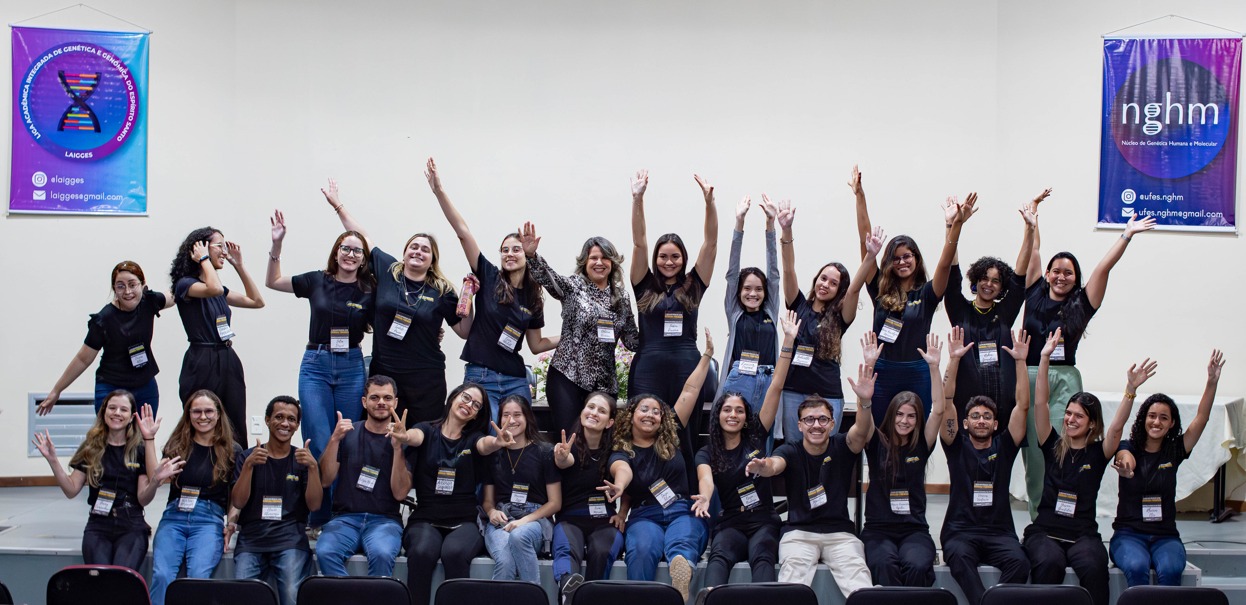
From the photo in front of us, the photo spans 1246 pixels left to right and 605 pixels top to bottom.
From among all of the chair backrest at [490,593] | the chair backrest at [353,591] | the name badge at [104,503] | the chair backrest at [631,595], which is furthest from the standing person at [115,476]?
the chair backrest at [631,595]

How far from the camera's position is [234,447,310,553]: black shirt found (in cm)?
422

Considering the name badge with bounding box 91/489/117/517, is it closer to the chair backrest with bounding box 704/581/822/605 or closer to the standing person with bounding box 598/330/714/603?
the standing person with bounding box 598/330/714/603

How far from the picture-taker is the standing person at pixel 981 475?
14.0 ft

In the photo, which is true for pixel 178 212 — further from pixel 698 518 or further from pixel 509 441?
pixel 698 518

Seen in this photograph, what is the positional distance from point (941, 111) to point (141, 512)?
5.00 meters

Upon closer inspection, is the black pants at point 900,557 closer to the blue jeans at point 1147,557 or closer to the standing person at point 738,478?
the standing person at point 738,478

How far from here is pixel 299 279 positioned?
4652 millimetres

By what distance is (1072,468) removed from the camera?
434 cm

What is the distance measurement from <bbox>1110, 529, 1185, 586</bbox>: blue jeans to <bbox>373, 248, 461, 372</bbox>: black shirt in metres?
2.89

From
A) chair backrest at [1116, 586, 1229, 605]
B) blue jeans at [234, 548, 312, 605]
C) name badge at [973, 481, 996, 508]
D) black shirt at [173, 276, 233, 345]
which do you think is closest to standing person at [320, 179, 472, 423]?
blue jeans at [234, 548, 312, 605]

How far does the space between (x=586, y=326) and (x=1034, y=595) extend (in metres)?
2.11

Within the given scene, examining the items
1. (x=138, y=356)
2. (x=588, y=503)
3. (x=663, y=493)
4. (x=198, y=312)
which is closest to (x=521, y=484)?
(x=588, y=503)

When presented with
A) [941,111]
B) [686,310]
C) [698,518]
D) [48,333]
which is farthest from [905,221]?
[48,333]

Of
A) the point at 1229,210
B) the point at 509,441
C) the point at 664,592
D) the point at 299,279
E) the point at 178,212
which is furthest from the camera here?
the point at 178,212
